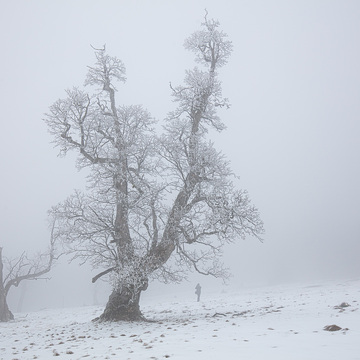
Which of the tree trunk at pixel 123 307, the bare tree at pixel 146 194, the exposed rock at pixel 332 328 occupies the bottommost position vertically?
Result: the exposed rock at pixel 332 328

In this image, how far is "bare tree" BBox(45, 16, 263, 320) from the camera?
546 inches

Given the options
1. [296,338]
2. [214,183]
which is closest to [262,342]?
[296,338]

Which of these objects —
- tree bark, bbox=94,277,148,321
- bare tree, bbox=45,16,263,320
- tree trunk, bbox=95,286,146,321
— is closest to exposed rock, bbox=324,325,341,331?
bare tree, bbox=45,16,263,320

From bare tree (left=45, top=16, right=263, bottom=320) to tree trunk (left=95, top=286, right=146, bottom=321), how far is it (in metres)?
0.05

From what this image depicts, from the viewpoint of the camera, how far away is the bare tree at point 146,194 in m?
13.9

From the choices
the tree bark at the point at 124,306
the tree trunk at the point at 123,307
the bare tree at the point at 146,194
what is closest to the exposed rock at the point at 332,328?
the bare tree at the point at 146,194

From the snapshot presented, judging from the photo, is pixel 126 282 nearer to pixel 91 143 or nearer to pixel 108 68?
pixel 91 143

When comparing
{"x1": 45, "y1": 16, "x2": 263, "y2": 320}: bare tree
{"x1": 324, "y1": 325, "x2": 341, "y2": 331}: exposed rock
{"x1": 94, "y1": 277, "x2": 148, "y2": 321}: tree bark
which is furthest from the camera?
{"x1": 94, "y1": 277, "x2": 148, "y2": 321}: tree bark

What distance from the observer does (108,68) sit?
18625 millimetres

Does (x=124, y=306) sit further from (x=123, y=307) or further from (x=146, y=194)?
(x=146, y=194)

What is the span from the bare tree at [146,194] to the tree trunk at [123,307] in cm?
5

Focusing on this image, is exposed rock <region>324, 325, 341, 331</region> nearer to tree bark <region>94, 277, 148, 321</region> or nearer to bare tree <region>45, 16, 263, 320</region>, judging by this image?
bare tree <region>45, 16, 263, 320</region>

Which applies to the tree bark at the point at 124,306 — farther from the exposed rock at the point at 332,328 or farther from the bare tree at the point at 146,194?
the exposed rock at the point at 332,328

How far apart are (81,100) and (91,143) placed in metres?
2.41
